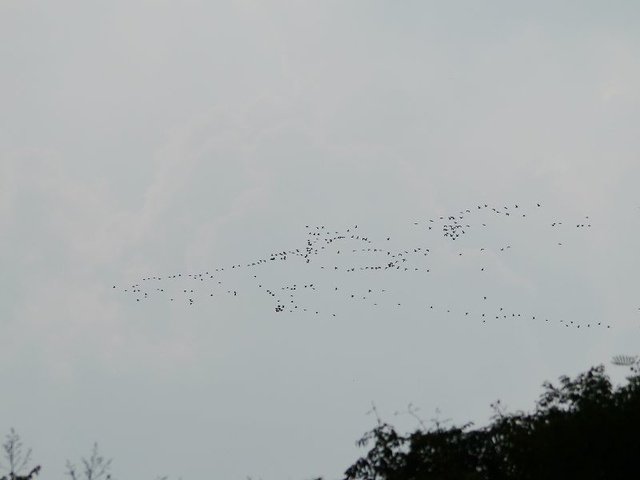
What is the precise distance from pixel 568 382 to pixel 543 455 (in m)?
4.88

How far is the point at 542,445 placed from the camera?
66.7 ft

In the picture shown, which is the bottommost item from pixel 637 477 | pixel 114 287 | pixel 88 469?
pixel 637 477

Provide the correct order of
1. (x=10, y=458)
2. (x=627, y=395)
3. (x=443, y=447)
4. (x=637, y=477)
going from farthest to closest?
(x=10, y=458) → (x=443, y=447) → (x=627, y=395) → (x=637, y=477)

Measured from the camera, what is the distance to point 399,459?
79.8 ft

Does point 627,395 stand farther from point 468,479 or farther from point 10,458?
point 10,458

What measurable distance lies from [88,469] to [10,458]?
3.21 m

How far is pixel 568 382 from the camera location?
80.2ft

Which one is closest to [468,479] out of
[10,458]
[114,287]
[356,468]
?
[356,468]

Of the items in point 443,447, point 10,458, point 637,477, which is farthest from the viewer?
point 10,458

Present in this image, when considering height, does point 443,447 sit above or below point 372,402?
below

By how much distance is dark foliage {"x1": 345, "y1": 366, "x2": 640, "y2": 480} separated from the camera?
19.7 metres

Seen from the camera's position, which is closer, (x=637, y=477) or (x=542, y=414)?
(x=637, y=477)

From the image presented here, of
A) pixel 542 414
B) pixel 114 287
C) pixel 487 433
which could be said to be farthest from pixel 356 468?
pixel 114 287

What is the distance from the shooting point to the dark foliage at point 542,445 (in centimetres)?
1972
